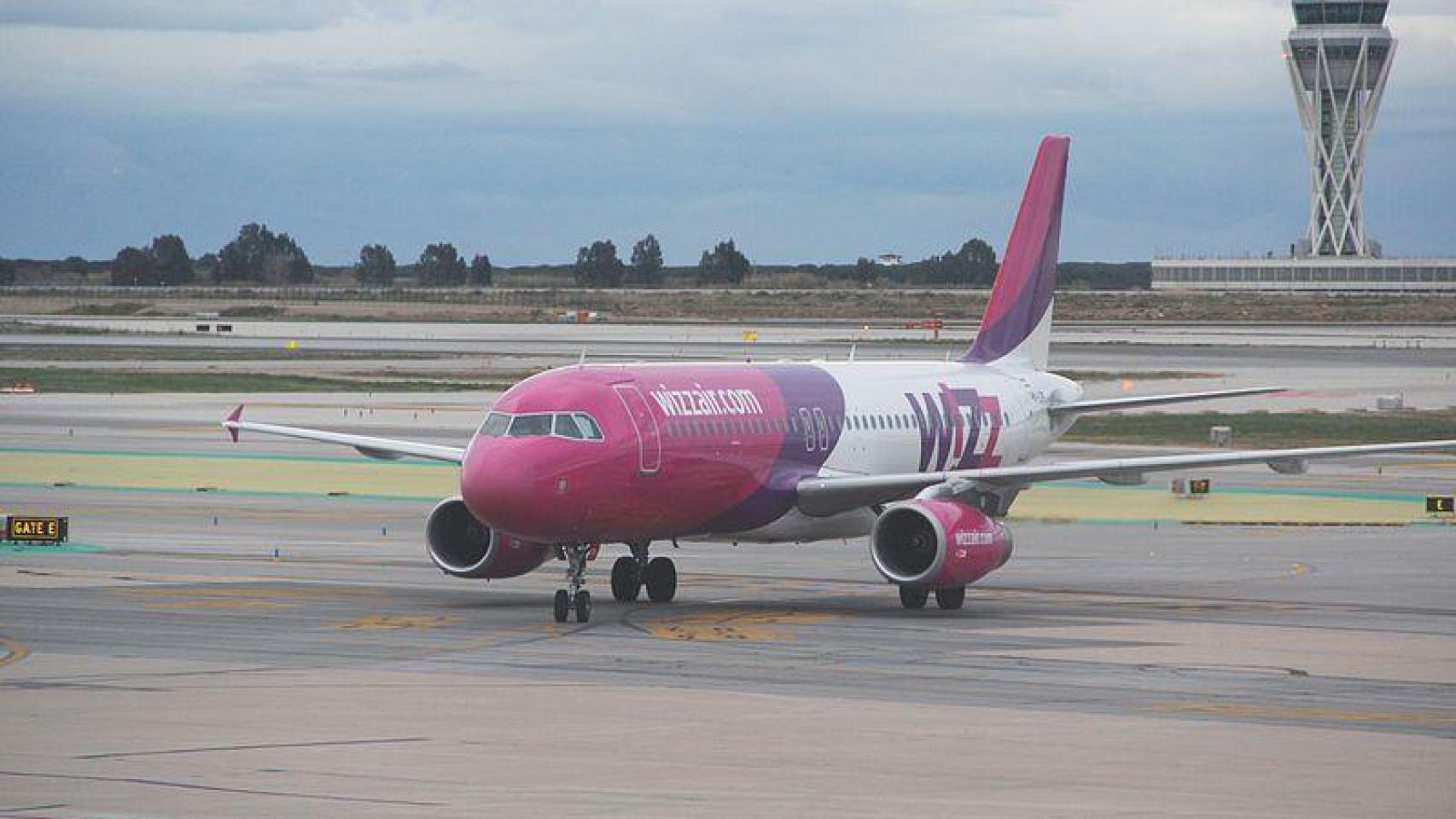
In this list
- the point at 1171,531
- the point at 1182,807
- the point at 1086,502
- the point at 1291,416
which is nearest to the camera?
the point at 1182,807

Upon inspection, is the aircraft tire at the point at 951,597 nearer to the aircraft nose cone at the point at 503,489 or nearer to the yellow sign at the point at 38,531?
the aircraft nose cone at the point at 503,489

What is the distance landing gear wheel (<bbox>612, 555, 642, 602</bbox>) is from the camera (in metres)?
40.4

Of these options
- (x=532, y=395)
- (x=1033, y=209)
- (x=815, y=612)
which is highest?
(x=1033, y=209)

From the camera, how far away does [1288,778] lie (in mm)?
23094

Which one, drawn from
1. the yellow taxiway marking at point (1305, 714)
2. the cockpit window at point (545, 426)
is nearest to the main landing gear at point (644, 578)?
the cockpit window at point (545, 426)

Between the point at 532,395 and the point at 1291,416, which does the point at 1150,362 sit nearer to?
the point at 1291,416

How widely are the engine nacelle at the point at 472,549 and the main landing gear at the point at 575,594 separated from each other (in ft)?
5.07

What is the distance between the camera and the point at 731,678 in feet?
100

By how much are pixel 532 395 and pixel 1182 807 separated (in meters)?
17.8

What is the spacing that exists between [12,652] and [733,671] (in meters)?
9.19

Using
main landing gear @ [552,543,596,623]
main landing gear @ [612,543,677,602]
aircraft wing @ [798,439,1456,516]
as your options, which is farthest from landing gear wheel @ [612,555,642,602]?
aircraft wing @ [798,439,1456,516]

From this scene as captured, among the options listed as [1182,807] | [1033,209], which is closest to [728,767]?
[1182,807]

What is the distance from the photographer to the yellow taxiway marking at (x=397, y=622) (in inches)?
1431

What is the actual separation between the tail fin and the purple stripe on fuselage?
6.90 meters
